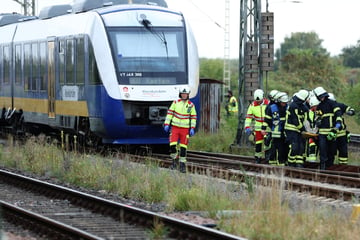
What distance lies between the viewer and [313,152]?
18.7 m

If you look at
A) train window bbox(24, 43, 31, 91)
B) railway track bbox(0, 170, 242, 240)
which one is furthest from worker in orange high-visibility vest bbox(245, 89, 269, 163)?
train window bbox(24, 43, 31, 91)

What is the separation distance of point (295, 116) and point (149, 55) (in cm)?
379

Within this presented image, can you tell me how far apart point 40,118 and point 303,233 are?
14.8 meters

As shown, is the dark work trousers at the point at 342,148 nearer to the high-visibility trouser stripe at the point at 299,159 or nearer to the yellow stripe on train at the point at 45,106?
the high-visibility trouser stripe at the point at 299,159

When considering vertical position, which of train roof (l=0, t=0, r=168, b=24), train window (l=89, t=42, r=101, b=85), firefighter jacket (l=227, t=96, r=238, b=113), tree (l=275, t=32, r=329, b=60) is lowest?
firefighter jacket (l=227, t=96, r=238, b=113)

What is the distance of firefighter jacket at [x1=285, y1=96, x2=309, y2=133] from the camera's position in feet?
58.2

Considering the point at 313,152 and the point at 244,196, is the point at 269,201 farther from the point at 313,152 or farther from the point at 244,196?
the point at 313,152

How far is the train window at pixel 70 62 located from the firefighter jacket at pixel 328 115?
6.35 meters

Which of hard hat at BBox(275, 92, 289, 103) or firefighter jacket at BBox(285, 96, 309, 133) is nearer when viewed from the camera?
firefighter jacket at BBox(285, 96, 309, 133)

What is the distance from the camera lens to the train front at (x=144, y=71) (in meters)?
19.1

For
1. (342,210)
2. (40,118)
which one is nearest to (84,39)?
(40,118)

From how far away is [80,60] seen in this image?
20359 millimetres

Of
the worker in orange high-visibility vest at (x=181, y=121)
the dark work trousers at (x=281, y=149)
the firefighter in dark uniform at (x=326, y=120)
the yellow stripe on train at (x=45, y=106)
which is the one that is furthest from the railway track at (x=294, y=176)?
the yellow stripe on train at (x=45, y=106)

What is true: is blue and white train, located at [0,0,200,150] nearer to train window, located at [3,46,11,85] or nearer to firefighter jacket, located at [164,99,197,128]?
firefighter jacket, located at [164,99,197,128]
